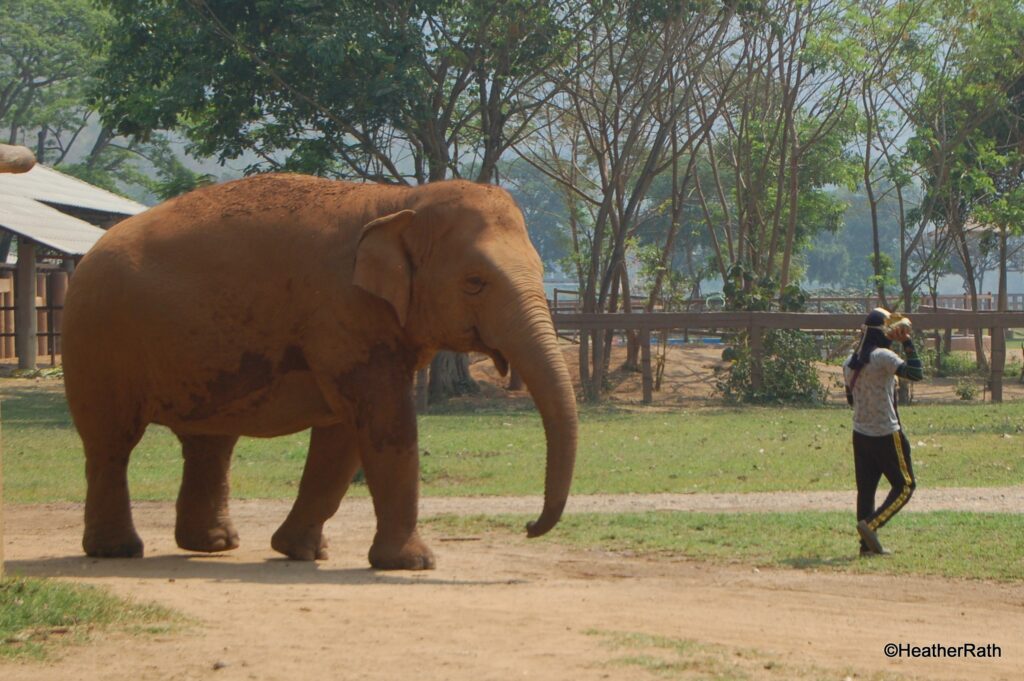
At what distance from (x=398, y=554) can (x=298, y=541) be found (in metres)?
1.00

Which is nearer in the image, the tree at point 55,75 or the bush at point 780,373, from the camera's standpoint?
the bush at point 780,373

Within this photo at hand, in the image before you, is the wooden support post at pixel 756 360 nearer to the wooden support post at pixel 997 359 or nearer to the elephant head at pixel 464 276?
the wooden support post at pixel 997 359

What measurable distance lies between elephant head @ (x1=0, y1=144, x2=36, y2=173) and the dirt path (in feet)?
7.94

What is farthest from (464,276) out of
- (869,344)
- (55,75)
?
(55,75)

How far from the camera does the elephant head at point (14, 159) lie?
306 inches

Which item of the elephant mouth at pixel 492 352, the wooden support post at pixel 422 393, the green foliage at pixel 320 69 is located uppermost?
the green foliage at pixel 320 69

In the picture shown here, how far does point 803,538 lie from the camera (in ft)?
36.4

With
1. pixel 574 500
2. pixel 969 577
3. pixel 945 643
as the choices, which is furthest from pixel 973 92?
pixel 945 643

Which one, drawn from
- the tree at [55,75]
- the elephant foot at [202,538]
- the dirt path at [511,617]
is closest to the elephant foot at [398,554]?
the dirt path at [511,617]

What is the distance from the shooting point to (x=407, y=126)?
85.7 feet

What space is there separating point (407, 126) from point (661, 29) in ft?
19.1

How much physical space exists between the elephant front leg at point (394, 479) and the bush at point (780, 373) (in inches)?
674

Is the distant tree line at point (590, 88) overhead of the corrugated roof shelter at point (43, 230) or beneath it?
→ overhead

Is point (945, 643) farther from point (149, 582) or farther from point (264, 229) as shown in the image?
point (264, 229)
